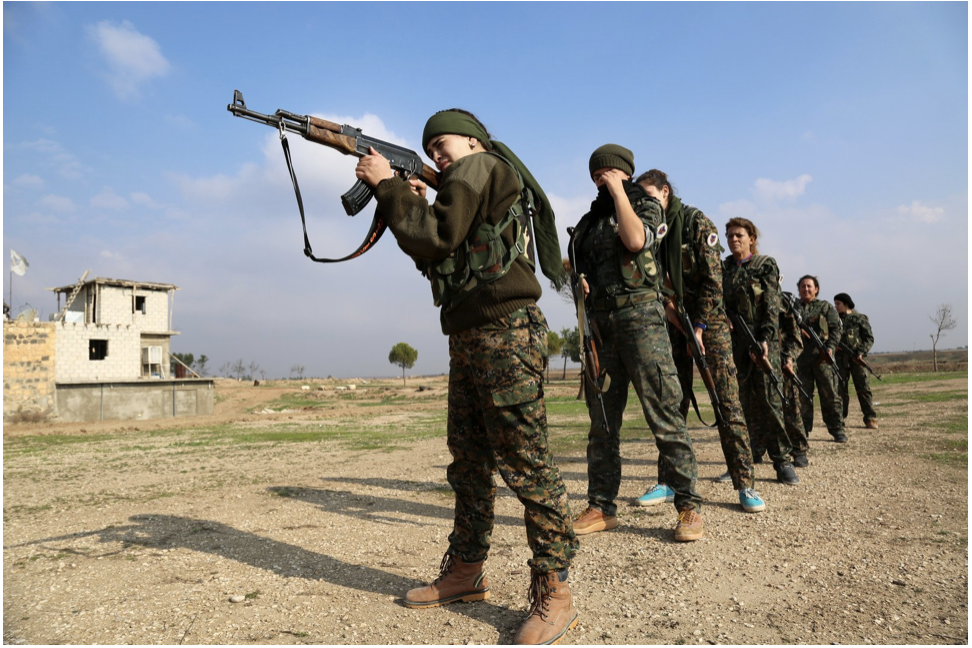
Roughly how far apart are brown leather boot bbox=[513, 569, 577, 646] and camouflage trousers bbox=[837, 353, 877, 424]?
9002 mm

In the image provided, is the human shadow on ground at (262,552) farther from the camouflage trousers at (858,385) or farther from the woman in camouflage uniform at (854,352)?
the woman in camouflage uniform at (854,352)

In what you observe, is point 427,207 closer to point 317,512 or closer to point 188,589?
point 188,589

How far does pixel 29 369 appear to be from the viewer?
24.9 metres

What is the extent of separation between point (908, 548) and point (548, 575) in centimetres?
222

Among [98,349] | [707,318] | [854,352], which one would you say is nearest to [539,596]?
[707,318]

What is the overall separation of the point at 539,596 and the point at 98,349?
3559 cm

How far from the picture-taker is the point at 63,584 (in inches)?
116

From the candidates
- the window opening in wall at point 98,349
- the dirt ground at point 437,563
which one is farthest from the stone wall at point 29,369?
the dirt ground at point 437,563

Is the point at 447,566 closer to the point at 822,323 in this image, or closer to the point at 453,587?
the point at 453,587

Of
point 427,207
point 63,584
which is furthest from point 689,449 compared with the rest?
point 63,584

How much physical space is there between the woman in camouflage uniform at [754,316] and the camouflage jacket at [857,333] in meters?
5.98

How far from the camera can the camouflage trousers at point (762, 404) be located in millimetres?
5344

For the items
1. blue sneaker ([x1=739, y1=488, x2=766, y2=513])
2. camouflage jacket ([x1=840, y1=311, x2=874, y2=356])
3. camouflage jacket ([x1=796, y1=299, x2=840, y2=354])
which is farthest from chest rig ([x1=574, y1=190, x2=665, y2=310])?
camouflage jacket ([x1=840, y1=311, x2=874, y2=356])

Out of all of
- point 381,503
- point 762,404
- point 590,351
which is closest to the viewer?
point 590,351
